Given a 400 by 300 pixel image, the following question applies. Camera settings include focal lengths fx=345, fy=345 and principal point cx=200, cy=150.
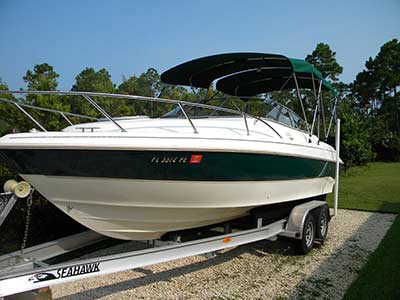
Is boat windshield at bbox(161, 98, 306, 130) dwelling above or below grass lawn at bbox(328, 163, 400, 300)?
above

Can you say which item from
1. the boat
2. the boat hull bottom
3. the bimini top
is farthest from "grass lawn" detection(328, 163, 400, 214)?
the boat hull bottom

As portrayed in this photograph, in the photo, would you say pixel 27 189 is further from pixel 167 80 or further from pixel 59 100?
pixel 59 100

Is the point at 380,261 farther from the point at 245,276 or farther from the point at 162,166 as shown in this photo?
the point at 162,166

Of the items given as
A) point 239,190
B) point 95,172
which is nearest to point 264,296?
point 239,190

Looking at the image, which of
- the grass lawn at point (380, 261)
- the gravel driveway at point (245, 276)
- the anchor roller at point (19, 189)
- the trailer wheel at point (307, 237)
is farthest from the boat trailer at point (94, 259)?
the grass lawn at point (380, 261)

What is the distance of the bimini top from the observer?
14.0ft

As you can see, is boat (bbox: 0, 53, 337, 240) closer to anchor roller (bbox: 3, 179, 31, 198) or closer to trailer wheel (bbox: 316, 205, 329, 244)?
anchor roller (bbox: 3, 179, 31, 198)

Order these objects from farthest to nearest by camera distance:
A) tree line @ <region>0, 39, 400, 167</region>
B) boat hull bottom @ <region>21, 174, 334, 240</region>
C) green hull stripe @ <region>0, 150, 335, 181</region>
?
tree line @ <region>0, 39, 400, 167</region> → boat hull bottom @ <region>21, 174, 334, 240</region> → green hull stripe @ <region>0, 150, 335, 181</region>

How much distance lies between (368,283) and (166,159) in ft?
8.16

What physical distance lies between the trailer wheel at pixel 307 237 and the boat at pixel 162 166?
0.43m

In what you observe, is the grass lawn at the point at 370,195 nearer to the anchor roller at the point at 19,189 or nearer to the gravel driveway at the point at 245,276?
the gravel driveway at the point at 245,276

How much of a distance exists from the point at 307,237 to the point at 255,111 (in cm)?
178

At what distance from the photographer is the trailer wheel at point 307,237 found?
4316 mm

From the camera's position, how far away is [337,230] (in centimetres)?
575
